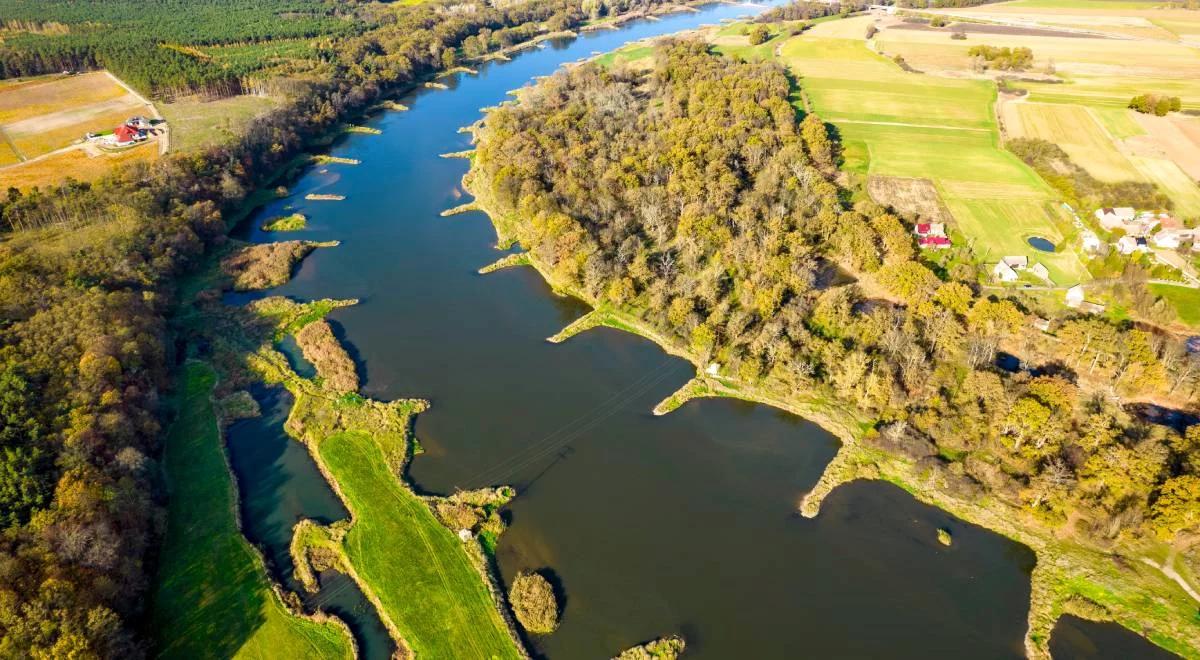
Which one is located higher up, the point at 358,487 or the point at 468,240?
the point at 468,240

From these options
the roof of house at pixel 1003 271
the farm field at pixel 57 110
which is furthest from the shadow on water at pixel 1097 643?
the farm field at pixel 57 110

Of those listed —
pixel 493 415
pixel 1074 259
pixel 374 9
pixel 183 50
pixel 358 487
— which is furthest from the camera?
pixel 374 9

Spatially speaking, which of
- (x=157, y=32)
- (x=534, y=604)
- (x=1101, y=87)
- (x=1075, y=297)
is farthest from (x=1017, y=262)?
(x=157, y=32)

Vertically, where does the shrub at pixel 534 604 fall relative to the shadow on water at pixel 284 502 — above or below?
below

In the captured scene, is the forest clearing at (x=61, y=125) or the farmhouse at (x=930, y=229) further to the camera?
the forest clearing at (x=61, y=125)

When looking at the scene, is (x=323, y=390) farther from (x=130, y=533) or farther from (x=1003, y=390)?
(x=1003, y=390)

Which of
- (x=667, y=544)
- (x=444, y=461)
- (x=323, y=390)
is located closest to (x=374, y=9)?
(x=323, y=390)

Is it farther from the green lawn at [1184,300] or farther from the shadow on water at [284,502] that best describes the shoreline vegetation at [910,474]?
the shadow on water at [284,502]
